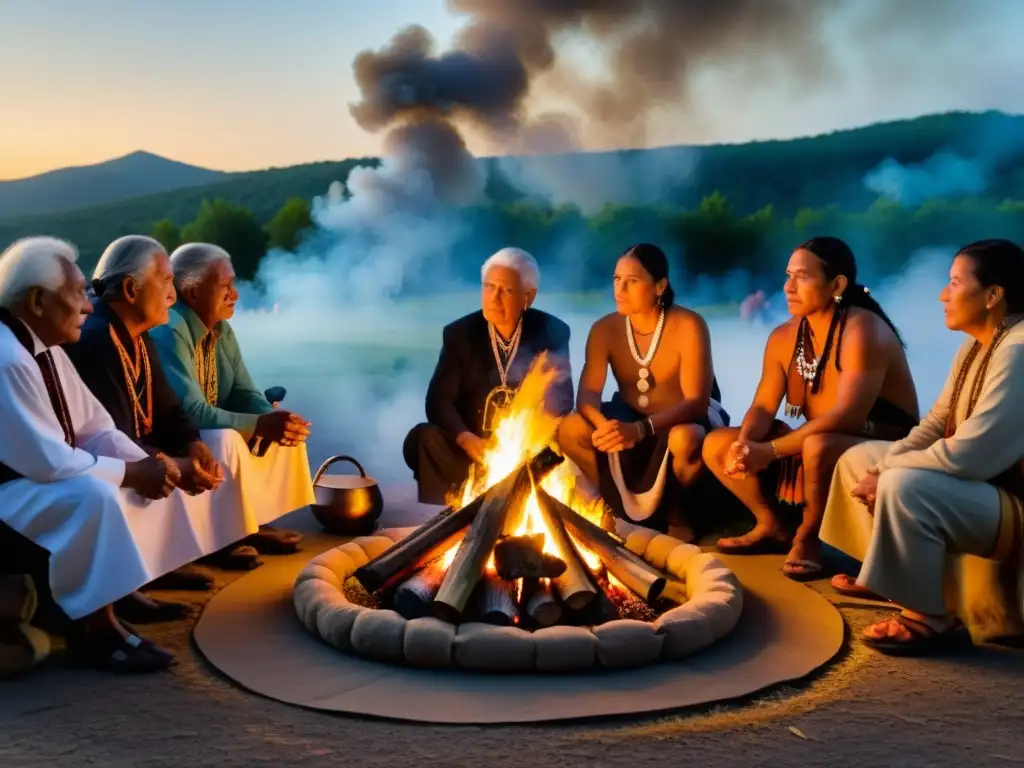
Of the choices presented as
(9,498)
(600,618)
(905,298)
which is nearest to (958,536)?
(600,618)

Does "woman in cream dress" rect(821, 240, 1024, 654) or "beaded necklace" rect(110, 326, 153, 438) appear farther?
"beaded necklace" rect(110, 326, 153, 438)

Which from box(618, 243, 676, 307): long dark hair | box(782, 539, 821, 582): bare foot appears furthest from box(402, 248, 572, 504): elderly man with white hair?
box(782, 539, 821, 582): bare foot

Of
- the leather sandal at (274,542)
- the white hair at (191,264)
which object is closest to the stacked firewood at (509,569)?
the leather sandal at (274,542)

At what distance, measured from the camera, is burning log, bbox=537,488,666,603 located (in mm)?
4605

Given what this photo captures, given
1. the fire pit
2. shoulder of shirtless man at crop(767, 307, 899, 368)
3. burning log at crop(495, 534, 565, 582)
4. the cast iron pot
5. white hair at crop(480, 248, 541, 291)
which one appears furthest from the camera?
the cast iron pot

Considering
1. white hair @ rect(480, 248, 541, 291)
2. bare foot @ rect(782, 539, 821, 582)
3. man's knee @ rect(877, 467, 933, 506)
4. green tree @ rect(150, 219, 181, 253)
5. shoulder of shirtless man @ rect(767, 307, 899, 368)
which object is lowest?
bare foot @ rect(782, 539, 821, 582)

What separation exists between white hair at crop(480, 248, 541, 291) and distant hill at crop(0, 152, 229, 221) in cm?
537

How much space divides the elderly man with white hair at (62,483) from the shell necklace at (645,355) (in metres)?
2.83

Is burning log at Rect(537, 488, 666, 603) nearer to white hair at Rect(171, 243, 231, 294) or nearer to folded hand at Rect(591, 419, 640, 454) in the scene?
folded hand at Rect(591, 419, 640, 454)

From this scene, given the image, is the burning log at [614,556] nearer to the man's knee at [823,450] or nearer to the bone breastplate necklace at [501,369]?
the man's knee at [823,450]

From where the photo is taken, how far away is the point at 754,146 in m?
11.1

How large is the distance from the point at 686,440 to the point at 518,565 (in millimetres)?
1809

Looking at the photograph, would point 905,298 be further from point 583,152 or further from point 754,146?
point 583,152

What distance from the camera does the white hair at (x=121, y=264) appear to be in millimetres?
4941
